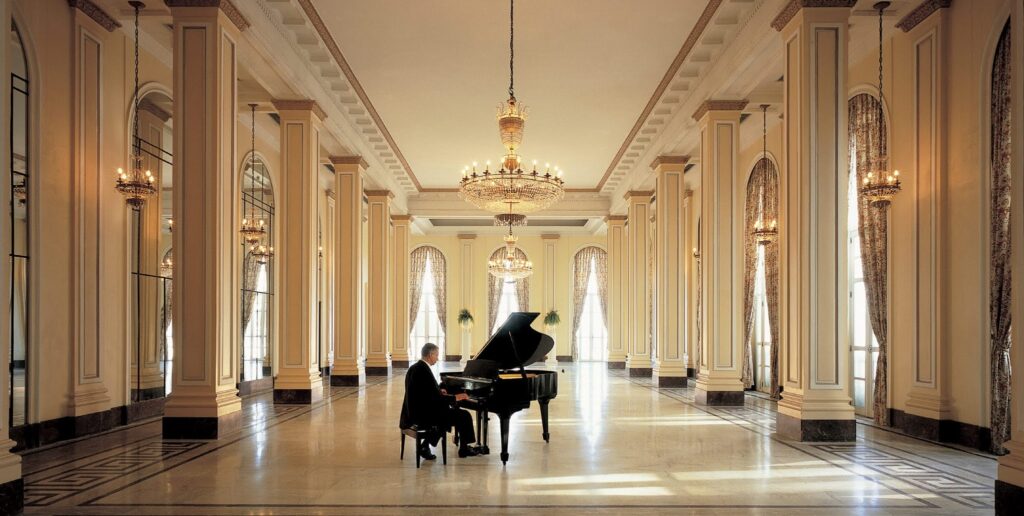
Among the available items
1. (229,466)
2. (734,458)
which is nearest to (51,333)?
(229,466)

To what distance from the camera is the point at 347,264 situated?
14195mm

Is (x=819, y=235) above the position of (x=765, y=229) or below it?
below

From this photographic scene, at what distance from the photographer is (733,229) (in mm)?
10969

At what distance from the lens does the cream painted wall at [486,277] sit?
87.6 ft

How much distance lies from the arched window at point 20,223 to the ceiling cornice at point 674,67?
7.31 meters

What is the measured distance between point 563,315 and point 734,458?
20.1 metres

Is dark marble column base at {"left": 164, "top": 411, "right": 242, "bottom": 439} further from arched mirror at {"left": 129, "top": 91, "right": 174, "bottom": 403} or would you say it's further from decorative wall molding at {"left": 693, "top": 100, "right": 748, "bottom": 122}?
decorative wall molding at {"left": 693, "top": 100, "right": 748, "bottom": 122}

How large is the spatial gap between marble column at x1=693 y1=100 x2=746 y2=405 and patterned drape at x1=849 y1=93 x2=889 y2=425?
1900mm

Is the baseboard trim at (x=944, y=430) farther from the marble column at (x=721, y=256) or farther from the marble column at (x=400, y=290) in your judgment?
the marble column at (x=400, y=290)

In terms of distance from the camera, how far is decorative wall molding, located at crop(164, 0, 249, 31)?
7504 millimetres

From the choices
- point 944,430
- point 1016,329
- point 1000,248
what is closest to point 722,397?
point 944,430

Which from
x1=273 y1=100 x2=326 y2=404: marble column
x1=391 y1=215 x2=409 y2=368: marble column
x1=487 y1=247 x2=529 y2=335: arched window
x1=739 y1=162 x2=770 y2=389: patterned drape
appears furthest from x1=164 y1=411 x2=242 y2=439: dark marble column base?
x1=487 y1=247 x2=529 y2=335: arched window

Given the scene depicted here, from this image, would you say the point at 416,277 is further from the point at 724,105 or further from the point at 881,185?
the point at 881,185

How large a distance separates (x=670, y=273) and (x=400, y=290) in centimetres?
942
